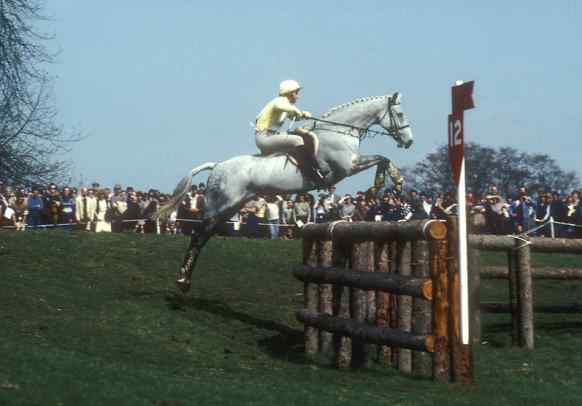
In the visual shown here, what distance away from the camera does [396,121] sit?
19.0 metres

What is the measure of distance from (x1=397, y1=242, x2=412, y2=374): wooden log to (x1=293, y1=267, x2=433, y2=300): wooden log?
20 cm

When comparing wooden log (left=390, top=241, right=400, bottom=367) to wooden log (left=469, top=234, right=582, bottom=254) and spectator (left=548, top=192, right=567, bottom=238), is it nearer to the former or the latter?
wooden log (left=469, top=234, right=582, bottom=254)

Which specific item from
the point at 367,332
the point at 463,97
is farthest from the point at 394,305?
the point at 463,97

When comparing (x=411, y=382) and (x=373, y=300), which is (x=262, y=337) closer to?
(x=373, y=300)

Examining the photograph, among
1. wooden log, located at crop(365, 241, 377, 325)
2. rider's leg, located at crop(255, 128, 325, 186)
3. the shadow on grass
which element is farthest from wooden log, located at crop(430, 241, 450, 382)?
rider's leg, located at crop(255, 128, 325, 186)

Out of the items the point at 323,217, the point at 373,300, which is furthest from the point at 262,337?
the point at 323,217

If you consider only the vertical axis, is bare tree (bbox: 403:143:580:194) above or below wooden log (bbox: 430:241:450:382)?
above

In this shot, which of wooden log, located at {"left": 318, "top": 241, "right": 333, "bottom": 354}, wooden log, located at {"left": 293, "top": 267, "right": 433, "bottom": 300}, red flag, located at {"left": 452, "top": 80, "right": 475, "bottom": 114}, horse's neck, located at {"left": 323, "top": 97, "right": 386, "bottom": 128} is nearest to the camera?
red flag, located at {"left": 452, "top": 80, "right": 475, "bottom": 114}

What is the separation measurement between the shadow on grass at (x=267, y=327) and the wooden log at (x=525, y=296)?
112 inches

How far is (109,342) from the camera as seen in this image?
45.1 ft

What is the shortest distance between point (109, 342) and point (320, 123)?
19.9 feet

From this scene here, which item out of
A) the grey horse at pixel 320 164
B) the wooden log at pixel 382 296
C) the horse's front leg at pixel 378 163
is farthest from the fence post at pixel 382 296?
the horse's front leg at pixel 378 163

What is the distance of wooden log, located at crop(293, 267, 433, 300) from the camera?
37.3ft

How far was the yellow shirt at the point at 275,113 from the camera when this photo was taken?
17.6 metres
